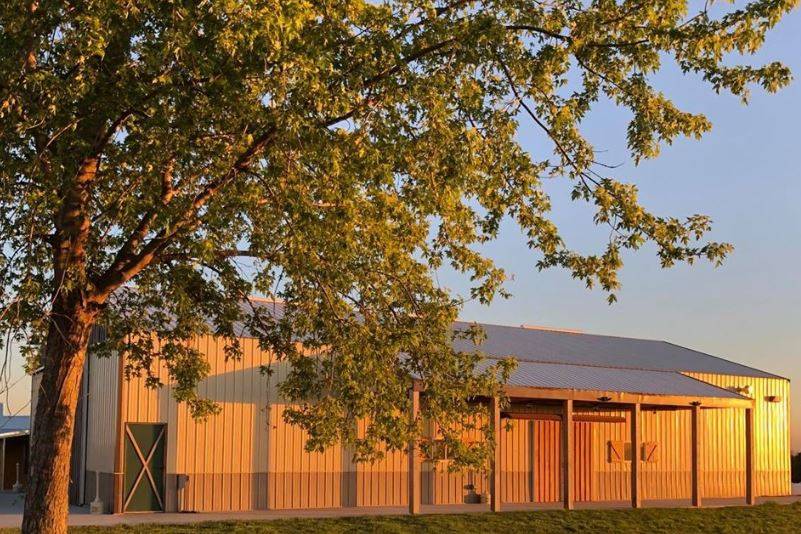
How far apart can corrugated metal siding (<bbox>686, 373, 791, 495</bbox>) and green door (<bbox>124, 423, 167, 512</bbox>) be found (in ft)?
63.4

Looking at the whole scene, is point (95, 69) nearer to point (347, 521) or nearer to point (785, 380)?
point (347, 521)

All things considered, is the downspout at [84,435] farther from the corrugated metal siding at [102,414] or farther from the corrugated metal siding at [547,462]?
the corrugated metal siding at [547,462]

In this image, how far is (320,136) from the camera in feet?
39.1

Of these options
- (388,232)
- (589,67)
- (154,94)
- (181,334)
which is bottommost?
(181,334)

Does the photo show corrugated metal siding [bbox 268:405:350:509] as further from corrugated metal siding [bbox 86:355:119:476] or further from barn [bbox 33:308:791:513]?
corrugated metal siding [bbox 86:355:119:476]

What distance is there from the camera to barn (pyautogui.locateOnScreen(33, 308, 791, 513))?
25156 millimetres

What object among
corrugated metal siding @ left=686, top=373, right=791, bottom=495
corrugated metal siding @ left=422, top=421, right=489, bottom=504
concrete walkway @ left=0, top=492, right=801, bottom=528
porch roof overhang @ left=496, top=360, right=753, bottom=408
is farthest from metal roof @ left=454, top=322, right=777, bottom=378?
concrete walkway @ left=0, top=492, right=801, bottom=528

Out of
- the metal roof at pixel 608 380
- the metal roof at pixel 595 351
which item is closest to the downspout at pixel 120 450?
the metal roof at pixel 595 351

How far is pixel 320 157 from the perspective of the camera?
40.6 feet

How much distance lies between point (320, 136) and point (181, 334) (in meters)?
6.67

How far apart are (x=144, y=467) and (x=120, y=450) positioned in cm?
76

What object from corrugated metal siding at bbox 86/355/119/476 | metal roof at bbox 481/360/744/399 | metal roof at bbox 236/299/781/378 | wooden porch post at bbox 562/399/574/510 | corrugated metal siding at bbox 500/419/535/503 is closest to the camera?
corrugated metal siding at bbox 86/355/119/476

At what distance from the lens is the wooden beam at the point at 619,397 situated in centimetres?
2623

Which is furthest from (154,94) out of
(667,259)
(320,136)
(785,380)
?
(785,380)
